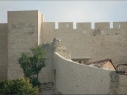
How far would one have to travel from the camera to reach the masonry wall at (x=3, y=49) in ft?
111

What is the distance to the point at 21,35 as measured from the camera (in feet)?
105

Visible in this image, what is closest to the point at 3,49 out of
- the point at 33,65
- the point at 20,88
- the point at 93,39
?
the point at 33,65

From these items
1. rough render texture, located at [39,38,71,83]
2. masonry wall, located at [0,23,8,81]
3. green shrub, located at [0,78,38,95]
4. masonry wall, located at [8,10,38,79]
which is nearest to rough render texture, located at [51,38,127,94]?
rough render texture, located at [39,38,71,83]

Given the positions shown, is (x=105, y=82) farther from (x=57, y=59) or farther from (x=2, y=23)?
(x=2, y=23)

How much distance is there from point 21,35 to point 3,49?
2487mm

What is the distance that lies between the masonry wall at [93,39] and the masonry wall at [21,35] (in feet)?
4.97

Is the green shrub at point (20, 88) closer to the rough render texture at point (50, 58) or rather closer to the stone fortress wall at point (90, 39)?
the rough render texture at point (50, 58)

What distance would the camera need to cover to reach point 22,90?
79.7ft

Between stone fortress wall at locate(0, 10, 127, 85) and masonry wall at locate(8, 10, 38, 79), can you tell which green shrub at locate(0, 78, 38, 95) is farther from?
stone fortress wall at locate(0, 10, 127, 85)

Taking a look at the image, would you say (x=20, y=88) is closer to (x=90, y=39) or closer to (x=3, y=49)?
(x=3, y=49)

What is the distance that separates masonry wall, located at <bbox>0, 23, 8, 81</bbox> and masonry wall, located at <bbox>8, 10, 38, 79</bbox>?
1528 mm

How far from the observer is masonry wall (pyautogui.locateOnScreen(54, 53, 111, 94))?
75.6ft

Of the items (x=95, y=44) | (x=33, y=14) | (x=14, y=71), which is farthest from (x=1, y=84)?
(x=95, y=44)

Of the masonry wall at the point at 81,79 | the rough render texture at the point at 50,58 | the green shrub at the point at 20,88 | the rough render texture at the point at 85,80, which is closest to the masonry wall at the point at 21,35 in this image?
the rough render texture at the point at 50,58
